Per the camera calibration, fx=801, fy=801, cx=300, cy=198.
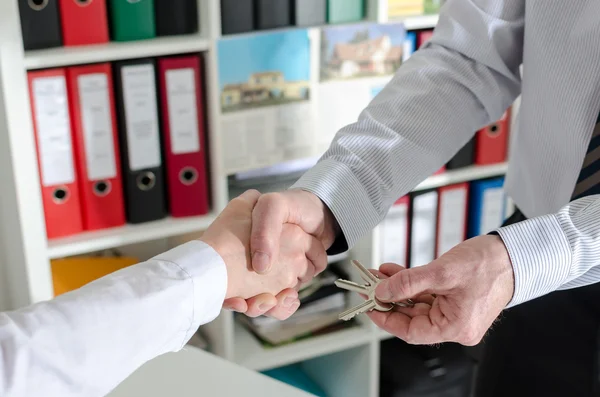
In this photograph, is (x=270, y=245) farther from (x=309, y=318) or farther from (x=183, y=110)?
(x=309, y=318)

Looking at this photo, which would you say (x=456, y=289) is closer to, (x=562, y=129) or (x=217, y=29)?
(x=562, y=129)

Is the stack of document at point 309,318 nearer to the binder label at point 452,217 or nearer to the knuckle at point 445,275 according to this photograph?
the binder label at point 452,217

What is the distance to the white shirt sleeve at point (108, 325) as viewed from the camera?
0.88 meters

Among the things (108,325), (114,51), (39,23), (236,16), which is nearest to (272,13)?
(236,16)

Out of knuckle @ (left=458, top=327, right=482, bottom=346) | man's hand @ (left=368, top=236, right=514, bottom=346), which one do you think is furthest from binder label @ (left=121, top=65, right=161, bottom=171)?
knuckle @ (left=458, top=327, right=482, bottom=346)

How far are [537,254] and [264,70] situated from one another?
991mm

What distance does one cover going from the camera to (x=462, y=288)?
104 cm

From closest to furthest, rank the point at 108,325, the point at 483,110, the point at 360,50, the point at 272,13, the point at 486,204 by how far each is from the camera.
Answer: the point at 108,325
the point at 483,110
the point at 272,13
the point at 360,50
the point at 486,204

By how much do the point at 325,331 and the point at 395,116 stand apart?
106 centimetres

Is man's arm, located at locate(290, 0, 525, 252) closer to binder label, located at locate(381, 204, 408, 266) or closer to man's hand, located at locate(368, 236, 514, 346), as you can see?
man's hand, located at locate(368, 236, 514, 346)

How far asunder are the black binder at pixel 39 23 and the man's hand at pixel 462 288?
99cm

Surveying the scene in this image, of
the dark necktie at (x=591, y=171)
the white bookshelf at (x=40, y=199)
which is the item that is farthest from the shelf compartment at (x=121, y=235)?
the dark necktie at (x=591, y=171)

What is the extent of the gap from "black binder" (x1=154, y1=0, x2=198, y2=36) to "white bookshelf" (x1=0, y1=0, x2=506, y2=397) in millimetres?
20

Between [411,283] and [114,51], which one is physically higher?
[114,51]
